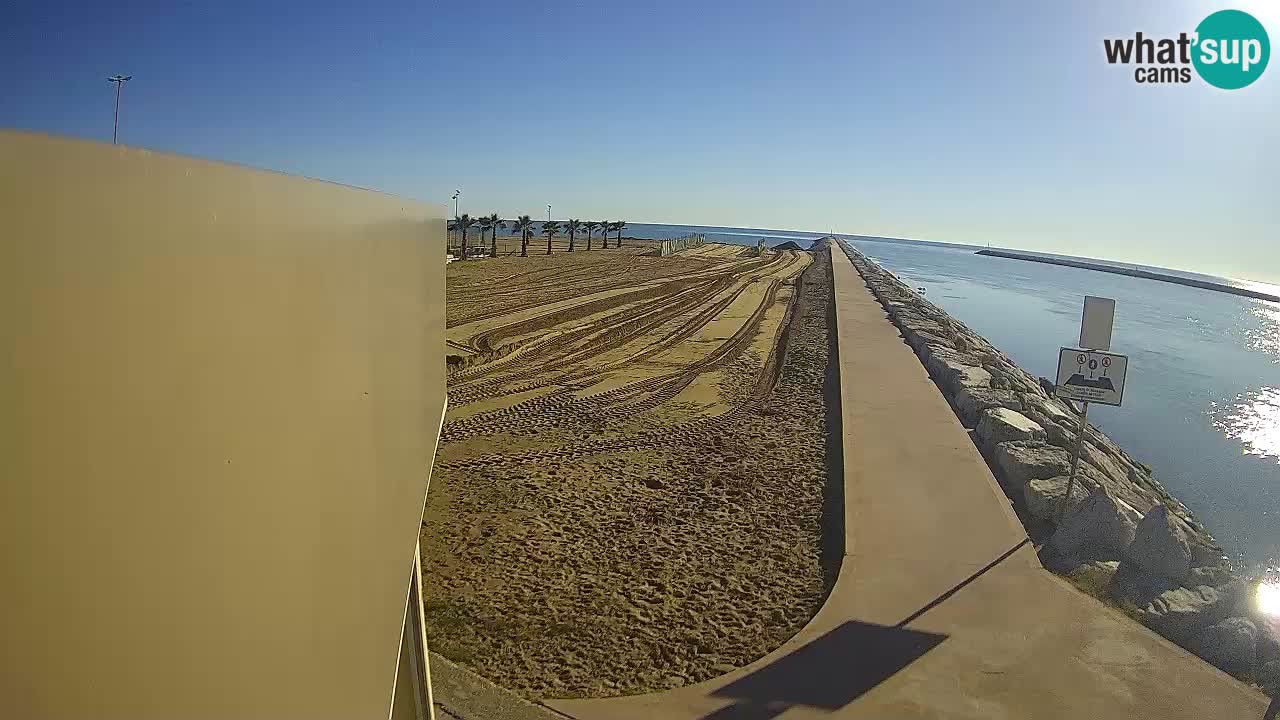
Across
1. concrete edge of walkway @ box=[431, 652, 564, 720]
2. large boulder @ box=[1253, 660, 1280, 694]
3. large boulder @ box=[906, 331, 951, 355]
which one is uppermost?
large boulder @ box=[906, 331, 951, 355]

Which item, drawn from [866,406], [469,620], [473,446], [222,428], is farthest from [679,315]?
[222,428]

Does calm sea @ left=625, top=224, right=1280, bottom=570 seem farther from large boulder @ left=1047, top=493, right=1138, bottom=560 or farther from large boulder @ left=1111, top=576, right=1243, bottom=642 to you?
large boulder @ left=1111, top=576, right=1243, bottom=642

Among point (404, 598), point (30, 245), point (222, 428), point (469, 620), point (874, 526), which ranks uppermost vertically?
point (30, 245)

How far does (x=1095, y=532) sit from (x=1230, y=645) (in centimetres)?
192

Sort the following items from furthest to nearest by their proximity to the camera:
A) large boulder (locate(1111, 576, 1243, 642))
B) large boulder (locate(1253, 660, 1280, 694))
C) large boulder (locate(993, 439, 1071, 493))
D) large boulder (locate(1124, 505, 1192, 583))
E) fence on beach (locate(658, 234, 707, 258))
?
fence on beach (locate(658, 234, 707, 258)), large boulder (locate(993, 439, 1071, 493)), large boulder (locate(1124, 505, 1192, 583)), large boulder (locate(1111, 576, 1243, 642)), large boulder (locate(1253, 660, 1280, 694))

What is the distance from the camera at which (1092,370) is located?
8.80m

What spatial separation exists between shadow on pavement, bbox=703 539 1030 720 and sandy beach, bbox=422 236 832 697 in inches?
13.6

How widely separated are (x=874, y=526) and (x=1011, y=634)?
2.17 m

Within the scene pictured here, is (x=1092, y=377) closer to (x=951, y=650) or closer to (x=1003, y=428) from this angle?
(x=1003, y=428)

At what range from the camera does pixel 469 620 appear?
23.0 ft

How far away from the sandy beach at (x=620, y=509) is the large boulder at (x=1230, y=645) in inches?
120

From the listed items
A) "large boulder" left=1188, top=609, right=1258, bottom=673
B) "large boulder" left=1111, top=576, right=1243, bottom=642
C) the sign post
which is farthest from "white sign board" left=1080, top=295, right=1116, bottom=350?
"large boulder" left=1188, top=609, right=1258, bottom=673

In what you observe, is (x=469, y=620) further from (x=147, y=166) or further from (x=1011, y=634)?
(x=147, y=166)

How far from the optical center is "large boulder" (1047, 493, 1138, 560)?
7910 mm
